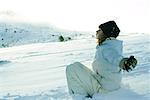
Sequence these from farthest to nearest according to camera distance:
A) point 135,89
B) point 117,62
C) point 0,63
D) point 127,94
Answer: point 0,63 < point 135,89 < point 127,94 < point 117,62

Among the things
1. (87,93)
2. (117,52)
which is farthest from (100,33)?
(87,93)

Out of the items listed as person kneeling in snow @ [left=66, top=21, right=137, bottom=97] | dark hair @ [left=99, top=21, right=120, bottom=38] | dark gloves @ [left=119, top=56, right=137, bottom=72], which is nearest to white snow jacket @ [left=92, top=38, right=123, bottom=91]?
person kneeling in snow @ [left=66, top=21, right=137, bottom=97]

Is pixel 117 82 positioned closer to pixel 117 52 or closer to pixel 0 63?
pixel 117 52

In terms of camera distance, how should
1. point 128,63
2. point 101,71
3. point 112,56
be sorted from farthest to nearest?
1. point 101,71
2. point 112,56
3. point 128,63

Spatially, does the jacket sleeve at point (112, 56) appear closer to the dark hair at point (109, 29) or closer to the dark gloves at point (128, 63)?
the dark gloves at point (128, 63)

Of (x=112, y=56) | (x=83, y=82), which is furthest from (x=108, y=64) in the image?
(x=83, y=82)

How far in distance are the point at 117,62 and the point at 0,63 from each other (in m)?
8.81

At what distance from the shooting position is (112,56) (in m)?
5.09

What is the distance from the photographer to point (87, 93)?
5367 millimetres

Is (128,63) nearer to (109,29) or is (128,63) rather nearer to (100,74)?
(100,74)

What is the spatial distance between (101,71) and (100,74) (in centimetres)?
5

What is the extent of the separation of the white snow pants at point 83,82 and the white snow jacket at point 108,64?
0.09 m

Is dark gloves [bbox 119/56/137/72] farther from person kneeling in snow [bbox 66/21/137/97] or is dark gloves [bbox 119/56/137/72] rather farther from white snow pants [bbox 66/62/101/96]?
white snow pants [bbox 66/62/101/96]

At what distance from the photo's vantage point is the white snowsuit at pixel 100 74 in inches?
205
